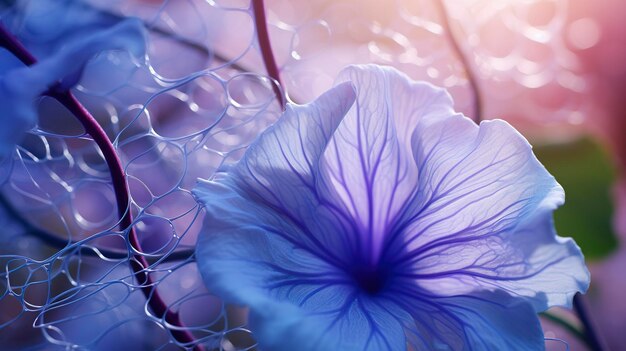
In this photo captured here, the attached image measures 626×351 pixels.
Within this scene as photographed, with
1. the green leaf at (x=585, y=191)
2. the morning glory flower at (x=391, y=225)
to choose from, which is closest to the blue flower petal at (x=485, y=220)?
the morning glory flower at (x=391, y=225)

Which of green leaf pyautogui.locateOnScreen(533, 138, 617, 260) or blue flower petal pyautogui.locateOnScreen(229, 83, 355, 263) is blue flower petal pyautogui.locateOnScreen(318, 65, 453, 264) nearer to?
blue flower petal pyautogui.locateOnScreen(229, 83, 355, 263)

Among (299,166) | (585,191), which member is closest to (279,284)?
(299,166)

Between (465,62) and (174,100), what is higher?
(465,62)

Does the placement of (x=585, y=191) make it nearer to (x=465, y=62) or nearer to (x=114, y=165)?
(x=465, y=62)

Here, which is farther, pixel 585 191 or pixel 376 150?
pixel 585 191

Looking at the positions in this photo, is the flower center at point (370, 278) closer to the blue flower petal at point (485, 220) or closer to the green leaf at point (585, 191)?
the blue flower petal at point (485, 220)

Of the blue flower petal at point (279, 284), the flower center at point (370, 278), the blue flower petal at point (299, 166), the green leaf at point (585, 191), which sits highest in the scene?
the blue flower petal at point (299, 166)
